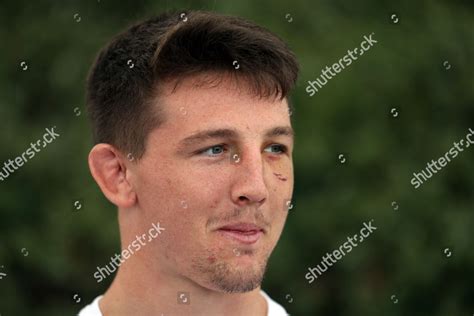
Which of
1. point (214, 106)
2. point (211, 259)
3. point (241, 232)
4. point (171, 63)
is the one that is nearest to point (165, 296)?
point (211, 259)

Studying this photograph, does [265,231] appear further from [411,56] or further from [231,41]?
[411,56]

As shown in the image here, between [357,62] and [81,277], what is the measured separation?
80.1 inches

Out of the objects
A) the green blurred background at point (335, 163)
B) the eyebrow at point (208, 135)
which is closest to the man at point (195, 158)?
the eyebrow at point (208, 135)

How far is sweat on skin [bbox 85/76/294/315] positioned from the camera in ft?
8.53

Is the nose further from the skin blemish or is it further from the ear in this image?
the ear

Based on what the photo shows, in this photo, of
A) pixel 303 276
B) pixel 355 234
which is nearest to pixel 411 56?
pixel 355 234

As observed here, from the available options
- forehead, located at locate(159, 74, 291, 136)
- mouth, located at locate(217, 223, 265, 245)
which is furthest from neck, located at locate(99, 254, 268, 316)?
forehead, located at locate(159, 74, 291, 136)

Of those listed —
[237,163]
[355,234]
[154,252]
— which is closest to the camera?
[237,163]

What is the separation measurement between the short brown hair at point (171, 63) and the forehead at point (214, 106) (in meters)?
0.03

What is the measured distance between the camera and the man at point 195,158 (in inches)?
103

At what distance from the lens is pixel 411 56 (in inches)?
190

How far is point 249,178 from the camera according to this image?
101 inches

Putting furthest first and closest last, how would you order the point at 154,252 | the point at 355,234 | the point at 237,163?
1. the point at 355,234
2. the point at 154,252
3. the point at 237,163

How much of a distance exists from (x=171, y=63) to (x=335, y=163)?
215 cm
